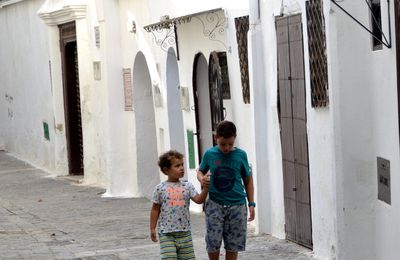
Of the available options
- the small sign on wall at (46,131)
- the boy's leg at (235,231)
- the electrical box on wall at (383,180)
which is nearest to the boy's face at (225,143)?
the boy's leg at (235,231)

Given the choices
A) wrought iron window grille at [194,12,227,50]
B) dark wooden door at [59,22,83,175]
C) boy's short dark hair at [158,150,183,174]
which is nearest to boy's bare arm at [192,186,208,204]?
boy's short dark hair at [158,150,183,174]

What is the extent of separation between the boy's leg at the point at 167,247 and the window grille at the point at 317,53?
2118 mm

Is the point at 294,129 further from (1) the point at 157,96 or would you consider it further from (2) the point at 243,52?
(1) the point at 157,96

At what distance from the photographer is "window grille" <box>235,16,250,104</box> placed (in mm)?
12922

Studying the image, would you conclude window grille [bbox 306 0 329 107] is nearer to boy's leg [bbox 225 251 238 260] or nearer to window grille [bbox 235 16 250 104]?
boy's leg [bbox 225 251 238 260]

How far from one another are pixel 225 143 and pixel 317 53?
1.59 metres

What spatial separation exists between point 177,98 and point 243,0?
13.4 feet

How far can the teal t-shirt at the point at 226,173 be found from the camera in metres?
9.29

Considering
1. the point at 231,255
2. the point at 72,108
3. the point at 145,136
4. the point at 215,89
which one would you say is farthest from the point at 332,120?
the point at 72,108

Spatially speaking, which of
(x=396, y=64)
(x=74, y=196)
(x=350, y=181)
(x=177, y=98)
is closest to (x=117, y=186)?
(x=74, y=196)

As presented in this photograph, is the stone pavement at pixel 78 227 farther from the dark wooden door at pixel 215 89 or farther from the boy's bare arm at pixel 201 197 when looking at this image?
the boy's bare arm at pixel 201 197

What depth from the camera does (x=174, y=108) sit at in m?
17.0

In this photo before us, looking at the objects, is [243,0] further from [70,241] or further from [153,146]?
[153,146]

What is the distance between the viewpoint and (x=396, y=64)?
832cm
